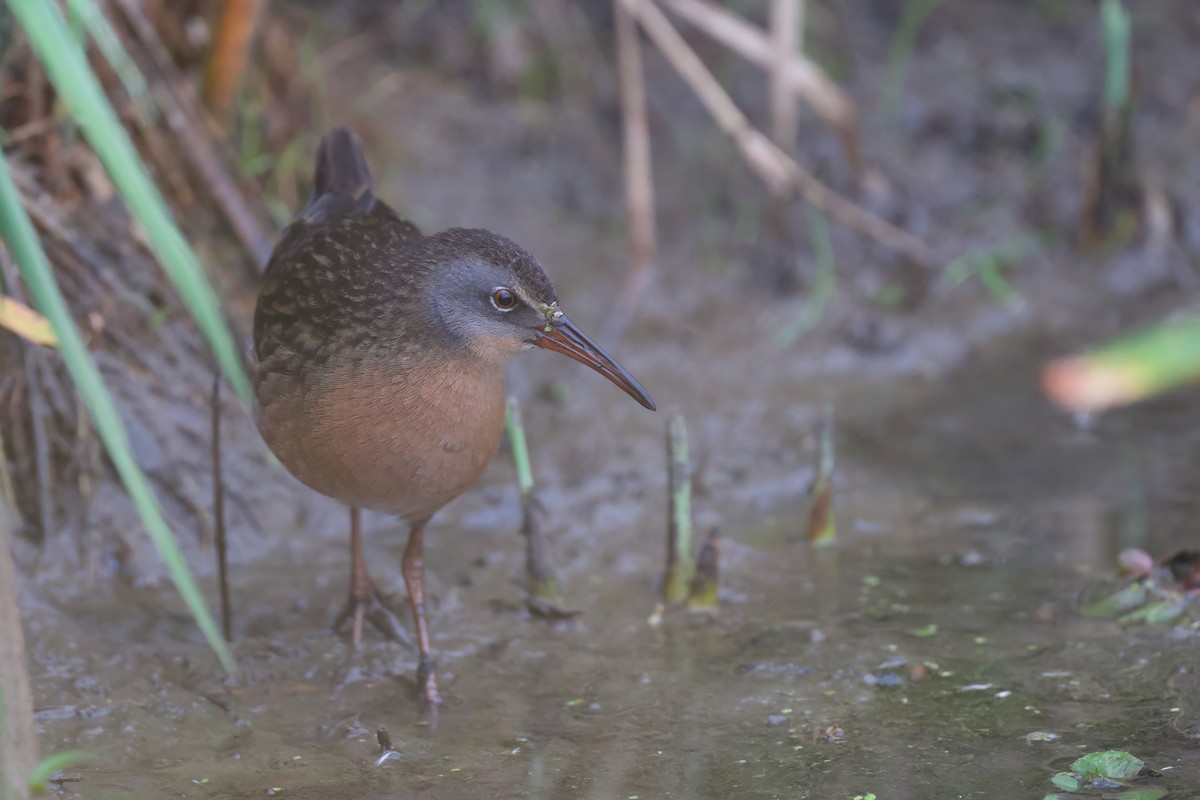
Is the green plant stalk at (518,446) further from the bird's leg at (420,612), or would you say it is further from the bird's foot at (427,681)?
the bird's foot at (427,681)

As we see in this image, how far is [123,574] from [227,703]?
2.79 ft

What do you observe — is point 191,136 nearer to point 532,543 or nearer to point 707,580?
point 532,543

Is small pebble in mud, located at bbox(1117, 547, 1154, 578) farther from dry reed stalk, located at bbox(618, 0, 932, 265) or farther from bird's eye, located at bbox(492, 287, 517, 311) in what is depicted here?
dry reed stalk, located at bbox(618, 0, 932, 265)

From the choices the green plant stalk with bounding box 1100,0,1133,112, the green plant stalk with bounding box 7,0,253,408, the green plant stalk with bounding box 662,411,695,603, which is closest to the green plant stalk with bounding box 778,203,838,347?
the green plant stalk with bounding box 1100,0,1133,112

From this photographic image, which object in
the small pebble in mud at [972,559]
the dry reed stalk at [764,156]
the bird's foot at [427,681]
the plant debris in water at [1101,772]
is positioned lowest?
the plant debris in water at [1101,772]

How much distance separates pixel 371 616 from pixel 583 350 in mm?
938

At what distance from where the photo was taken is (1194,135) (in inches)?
224

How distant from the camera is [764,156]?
196 inches

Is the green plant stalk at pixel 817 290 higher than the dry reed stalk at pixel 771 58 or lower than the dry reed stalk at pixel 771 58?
lower

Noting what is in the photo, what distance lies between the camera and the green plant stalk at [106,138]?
1503 millimetres

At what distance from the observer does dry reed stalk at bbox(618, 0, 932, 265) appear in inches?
A: 191

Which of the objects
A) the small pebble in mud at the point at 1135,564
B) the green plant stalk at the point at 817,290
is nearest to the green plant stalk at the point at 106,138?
the small pebble in mud at the point at 1135,564

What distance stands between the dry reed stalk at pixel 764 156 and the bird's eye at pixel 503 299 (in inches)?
82.4

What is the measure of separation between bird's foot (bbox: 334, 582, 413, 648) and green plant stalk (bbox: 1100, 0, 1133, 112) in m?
3.48
